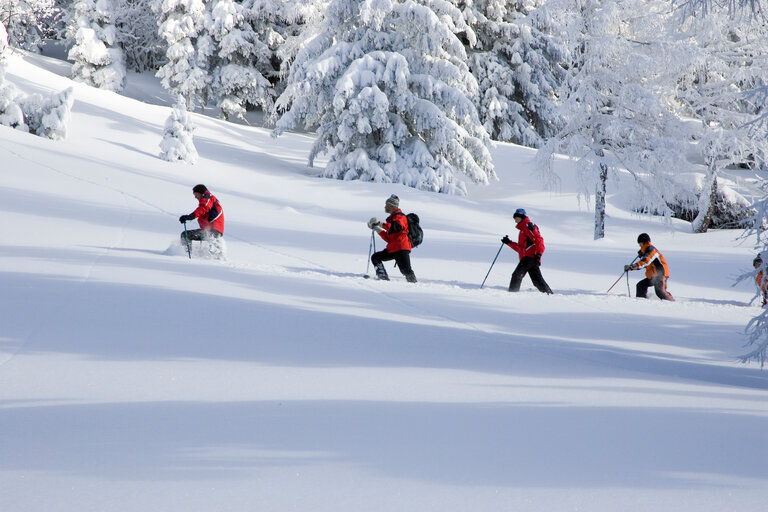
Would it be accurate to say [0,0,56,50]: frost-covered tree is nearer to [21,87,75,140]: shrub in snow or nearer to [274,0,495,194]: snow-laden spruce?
[21,87,75,140]: shrub in snow

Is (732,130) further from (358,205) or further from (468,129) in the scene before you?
(358,205)

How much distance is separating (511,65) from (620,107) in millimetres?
15210

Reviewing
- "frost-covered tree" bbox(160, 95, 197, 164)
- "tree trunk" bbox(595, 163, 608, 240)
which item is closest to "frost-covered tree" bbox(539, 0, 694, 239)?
"tree trunk" bbox(595, 163, 608, 240)

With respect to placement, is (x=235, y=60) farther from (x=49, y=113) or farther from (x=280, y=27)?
(x=49, y=113)

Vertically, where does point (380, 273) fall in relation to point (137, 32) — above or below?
below

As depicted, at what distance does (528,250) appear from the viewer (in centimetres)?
1146

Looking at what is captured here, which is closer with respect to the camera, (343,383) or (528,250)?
(343,383)

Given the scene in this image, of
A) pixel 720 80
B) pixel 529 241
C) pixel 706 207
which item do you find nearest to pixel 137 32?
pixel 720 80

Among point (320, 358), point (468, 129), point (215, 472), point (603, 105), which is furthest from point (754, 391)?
point (468, 129)

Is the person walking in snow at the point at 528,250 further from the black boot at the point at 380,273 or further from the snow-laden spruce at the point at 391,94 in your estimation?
the snow-laden spruce at the point at 391,94

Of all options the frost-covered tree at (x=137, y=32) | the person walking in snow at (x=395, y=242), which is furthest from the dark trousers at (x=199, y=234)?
the frost-covered tree at (x=137, y=32)

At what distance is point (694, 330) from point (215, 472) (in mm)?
7408

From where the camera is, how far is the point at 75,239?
12.3m

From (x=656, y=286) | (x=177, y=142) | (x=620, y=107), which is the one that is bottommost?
(x=656, y=286)
